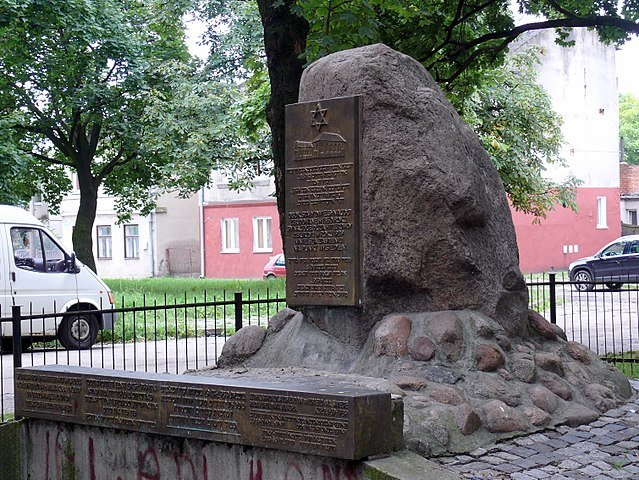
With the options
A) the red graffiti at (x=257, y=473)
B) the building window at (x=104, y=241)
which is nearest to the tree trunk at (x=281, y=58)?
the red graffiti at (x=257, y=473)

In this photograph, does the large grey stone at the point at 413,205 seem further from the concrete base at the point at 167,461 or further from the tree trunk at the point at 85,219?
the tree trunk at the point at 85,219

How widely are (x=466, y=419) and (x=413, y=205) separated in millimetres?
1905

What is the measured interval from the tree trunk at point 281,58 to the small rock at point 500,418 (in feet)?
20.1

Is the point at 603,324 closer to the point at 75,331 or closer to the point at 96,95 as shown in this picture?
the point at 75,331

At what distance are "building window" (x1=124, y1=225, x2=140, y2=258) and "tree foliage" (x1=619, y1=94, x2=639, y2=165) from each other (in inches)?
1683

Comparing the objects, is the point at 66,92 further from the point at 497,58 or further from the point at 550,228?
the point at 550,228

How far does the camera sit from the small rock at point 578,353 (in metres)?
9.15

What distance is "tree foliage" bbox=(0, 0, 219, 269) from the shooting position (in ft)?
88.5

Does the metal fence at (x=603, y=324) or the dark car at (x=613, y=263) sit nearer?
the metal fence at (x=603, y=324)

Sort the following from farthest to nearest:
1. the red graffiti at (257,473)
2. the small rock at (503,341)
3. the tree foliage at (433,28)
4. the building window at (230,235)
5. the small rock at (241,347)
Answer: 1. the building window at (230,235)
2. the tree foliage at (433,28)
3. the small rock at (241,347)
4. the small rock at (503,341)
5. the red graffiti at (257,473)

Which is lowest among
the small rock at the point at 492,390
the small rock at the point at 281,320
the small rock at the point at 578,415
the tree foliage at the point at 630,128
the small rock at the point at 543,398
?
the small rock at the point at 578,415

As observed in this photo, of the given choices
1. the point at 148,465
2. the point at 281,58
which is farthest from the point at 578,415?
the point at 281,58

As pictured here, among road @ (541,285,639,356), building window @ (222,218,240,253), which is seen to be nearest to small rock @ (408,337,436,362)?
road @ (541,285,639,356)

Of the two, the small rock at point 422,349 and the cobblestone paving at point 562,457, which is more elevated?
the small rock at point 422,349
